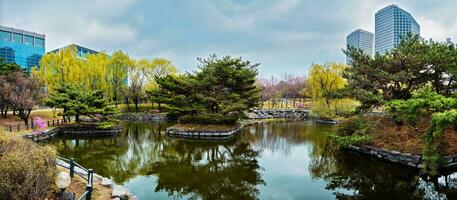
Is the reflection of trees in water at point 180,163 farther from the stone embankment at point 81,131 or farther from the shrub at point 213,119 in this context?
the shrub at point 213,119

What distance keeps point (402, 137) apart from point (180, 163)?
8.54m

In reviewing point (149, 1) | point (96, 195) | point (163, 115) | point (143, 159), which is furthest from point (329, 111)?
point (96, 195)

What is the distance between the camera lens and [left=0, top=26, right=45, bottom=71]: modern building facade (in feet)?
165

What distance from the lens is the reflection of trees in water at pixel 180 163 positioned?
289 inches

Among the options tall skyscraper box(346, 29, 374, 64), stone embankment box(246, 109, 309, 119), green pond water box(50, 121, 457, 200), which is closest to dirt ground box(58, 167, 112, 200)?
green pond water box(50, 121, 457, 200)

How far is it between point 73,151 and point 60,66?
708 inches

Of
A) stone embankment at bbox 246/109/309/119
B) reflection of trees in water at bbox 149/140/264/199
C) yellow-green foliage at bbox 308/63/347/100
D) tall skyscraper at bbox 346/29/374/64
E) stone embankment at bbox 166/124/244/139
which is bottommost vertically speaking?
reflection of trees in water at bbox 149/140/264/199

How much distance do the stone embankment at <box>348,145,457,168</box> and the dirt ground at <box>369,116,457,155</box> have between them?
0.82ft

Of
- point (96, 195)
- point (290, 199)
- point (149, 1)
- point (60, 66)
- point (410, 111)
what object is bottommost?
point (290, 199)

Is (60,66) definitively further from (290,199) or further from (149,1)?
(290,199)

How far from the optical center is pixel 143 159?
10836 millimetres

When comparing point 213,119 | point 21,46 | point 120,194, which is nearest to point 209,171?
point 120,194

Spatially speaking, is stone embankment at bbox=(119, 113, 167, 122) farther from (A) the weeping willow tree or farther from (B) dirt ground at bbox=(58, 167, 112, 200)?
(B) dirt ground at bbox=(58, 167, 112, 200)

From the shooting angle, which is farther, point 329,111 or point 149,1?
point 329,111
